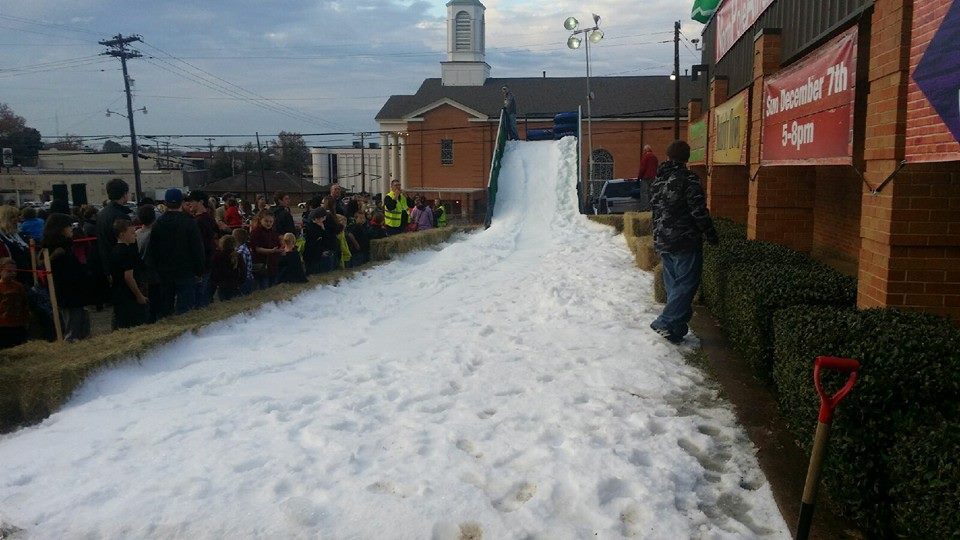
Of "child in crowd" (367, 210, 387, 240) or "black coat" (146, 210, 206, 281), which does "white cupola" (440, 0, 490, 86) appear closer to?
"child in crowd" (367, 210, 387, 240)

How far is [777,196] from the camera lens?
9562mm

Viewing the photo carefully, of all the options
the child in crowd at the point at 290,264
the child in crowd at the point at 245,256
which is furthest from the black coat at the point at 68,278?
the child in crowd at the point at 290,264

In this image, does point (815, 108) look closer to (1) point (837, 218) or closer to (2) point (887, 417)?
(1) point (837, 218)

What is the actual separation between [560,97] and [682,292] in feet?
186

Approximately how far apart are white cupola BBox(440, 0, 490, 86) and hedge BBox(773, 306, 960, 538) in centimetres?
6686

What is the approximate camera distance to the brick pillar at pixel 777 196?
9484 millimetres

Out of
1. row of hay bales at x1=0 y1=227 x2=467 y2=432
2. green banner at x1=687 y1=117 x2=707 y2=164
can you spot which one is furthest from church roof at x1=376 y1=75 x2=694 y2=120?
row of hay bales at x1=0 y1=227 x2=467 y2=432

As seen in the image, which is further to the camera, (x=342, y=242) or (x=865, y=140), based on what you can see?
(x=342, y=242)

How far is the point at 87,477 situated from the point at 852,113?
19.6 feet

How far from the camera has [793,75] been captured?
305 inches

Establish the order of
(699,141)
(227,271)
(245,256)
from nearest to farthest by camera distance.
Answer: (227,271)
(245,256)
(699,141)

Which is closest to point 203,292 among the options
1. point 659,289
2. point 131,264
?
point 131,264

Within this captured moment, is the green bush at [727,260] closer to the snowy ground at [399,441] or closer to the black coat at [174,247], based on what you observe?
the snowy ground at [399,441]

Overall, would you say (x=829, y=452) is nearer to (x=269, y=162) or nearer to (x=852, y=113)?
(x=852, y=113)
